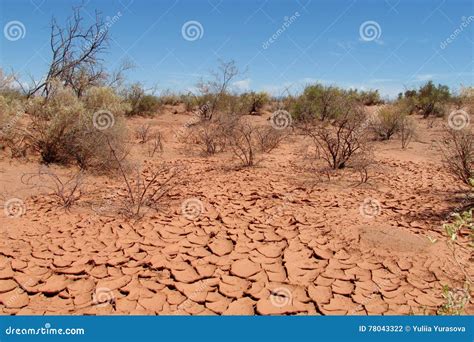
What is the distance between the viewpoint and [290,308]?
2615mm

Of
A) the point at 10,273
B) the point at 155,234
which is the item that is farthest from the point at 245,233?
the point at 10,273

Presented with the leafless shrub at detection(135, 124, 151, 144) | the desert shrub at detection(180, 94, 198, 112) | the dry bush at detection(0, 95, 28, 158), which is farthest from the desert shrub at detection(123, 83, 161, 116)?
the dry bush at detection(0, 95, 28, 158)

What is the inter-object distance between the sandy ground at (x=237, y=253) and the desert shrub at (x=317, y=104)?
32.4ft

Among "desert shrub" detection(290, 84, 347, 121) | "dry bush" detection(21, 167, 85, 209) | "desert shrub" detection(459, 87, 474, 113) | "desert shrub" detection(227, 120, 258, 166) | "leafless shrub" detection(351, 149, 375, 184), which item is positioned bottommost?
"dry bush" detection(21, 167, 85, 209)

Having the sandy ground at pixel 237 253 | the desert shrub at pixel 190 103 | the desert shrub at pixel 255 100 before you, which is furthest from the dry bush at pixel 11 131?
the desert shrub at pixel 190 103

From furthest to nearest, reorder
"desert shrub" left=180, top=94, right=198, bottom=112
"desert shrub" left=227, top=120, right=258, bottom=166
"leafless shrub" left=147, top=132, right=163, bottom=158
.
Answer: "desert shrub" left=180, top=94, right=198, bottom=112, "leafless shrub" left=147, top=132, right=163, bottom=158, "desert shrub" left=227, top=120, right=258, bottom=166

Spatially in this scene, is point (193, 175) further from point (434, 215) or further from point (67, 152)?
point (434, 215)

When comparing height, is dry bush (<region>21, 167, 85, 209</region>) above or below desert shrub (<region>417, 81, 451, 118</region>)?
below

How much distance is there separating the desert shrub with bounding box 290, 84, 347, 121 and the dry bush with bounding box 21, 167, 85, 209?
34.4 ft

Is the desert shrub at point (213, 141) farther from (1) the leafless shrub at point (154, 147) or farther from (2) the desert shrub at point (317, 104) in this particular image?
(2) the desert shrub at point (317, 104)

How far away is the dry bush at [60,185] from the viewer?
15.3 feet

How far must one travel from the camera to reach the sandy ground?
2705 mm

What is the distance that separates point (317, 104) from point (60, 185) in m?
12.6

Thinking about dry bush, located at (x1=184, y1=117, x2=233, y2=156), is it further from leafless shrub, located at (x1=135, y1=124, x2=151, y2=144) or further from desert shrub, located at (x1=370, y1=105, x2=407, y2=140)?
desert shrub, located at (x1=370, y1=105, x2=407, y2=140)
